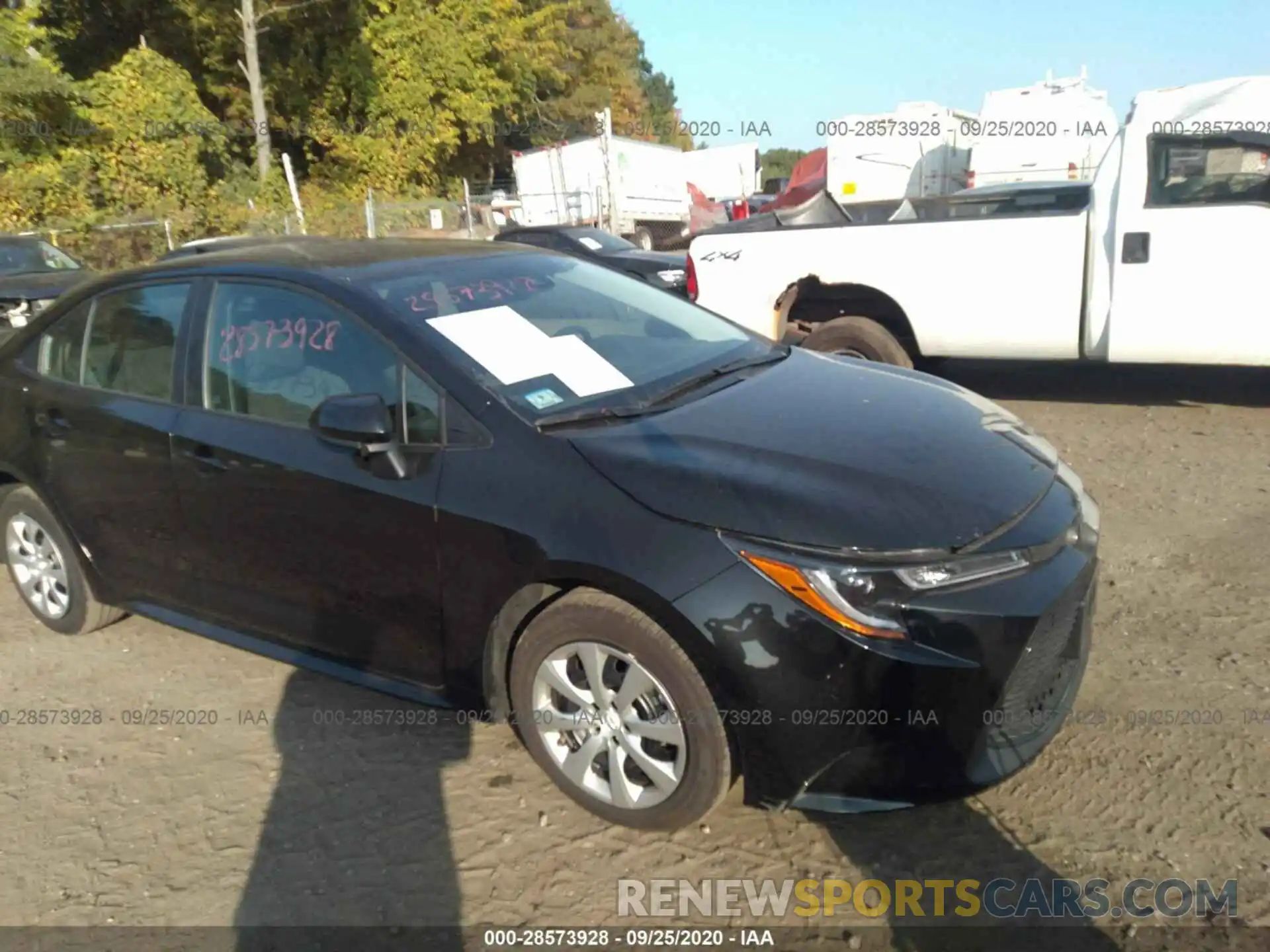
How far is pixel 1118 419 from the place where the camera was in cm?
665

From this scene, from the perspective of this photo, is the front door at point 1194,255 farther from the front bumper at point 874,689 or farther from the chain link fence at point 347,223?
the chain link fence at point 347,223

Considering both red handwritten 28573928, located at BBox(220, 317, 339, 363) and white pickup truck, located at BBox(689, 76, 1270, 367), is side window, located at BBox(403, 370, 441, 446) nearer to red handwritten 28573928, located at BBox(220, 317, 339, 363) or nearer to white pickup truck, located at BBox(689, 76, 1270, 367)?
red handwritten 28573928, located at BBox(220, 317, 339, 363)

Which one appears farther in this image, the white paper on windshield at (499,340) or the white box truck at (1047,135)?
the white box truck at (1047,135)

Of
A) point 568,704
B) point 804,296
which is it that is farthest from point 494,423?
point 804,296

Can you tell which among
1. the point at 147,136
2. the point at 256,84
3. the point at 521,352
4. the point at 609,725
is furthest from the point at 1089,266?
the point at 147,136

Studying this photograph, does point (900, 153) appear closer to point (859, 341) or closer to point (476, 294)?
point (859, 341)

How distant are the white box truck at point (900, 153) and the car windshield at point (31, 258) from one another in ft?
40.8

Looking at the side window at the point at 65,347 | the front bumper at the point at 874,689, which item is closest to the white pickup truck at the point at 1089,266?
the side window at the point at 65,347

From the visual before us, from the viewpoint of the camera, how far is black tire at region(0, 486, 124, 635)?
4.30m

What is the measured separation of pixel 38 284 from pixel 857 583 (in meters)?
10.3

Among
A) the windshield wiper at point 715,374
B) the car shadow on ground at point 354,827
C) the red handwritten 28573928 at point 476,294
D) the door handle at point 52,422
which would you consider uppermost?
the red handwritten 28573928 at point 476,294

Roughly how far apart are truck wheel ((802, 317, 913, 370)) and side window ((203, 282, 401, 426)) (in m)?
4.12

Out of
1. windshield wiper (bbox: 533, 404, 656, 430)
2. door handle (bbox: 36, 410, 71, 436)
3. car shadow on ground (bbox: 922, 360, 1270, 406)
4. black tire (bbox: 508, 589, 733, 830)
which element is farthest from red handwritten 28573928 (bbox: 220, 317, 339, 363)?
car shadow on ground (bbox: 922, 360, 1270, 406)

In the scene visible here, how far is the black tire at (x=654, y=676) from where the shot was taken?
2.67m
